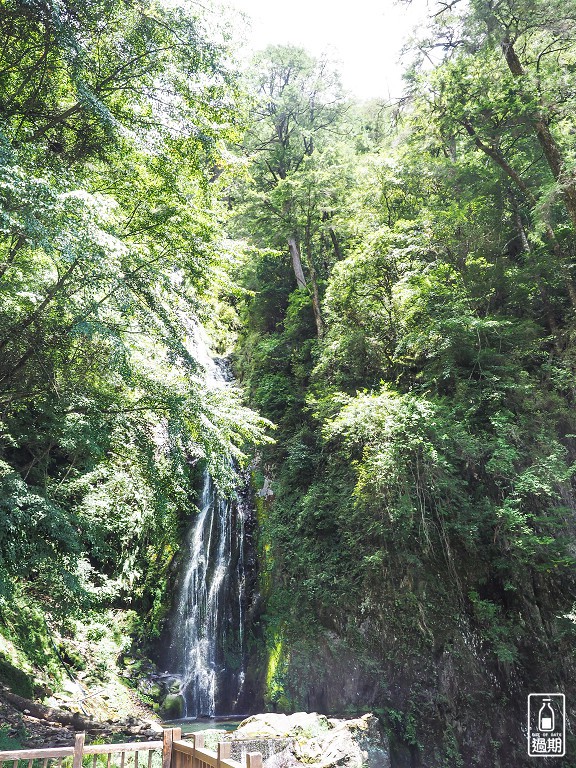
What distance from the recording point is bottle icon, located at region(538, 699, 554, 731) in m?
7.39

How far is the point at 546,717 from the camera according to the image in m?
7.46

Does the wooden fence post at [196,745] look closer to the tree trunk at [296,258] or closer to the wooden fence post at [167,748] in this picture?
the wooden fence post at [167,748]

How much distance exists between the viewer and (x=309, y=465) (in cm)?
1216

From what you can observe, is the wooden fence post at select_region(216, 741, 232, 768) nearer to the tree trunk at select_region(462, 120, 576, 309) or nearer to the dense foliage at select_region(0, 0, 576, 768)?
the dense foliage at select_region(0, 0, 576, 768)

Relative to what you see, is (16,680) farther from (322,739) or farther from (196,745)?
(196,745)

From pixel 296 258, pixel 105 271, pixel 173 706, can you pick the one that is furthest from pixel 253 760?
pixel 296 258

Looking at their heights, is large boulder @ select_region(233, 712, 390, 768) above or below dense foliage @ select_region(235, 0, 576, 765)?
below

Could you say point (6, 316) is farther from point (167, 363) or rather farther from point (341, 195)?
point (341, 195)

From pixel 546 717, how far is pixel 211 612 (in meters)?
7.45

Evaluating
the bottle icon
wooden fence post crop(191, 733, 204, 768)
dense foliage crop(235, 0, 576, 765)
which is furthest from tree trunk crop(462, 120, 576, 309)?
wooden fence post crop(191, 733, 204, 768)

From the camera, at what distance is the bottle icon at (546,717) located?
7395mm

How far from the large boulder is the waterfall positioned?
3.61 meters

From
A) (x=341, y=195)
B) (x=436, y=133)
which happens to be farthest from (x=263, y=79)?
(x=436, y=133)

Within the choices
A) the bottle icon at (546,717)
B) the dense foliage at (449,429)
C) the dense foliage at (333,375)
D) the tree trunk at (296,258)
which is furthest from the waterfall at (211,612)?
the bottle icon at (546,717)
